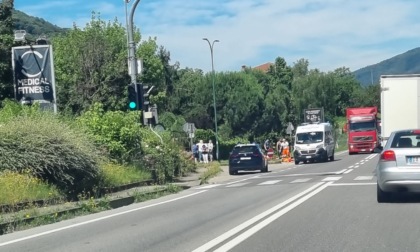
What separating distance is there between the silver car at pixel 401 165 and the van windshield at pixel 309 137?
30209 millimetres

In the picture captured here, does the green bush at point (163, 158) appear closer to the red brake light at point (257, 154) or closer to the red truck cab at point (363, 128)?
the red brake light at point (257, 154)

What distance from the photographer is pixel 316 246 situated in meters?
10.6

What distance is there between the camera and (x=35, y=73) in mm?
27609

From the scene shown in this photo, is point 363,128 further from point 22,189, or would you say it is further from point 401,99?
point 22,189

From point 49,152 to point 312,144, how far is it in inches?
1116

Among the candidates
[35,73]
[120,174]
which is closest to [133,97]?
[120,174]

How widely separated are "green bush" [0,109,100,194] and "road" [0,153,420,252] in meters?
2.19

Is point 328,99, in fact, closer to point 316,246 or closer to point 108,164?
point 108,164

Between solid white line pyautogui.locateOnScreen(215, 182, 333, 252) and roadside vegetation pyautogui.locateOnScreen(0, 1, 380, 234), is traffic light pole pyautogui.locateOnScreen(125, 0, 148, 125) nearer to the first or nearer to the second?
roadside vegetation pyautogui.locateOnScreen(0, 1, 380, 234)

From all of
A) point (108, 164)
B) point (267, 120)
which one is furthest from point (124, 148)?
point (267, 120)

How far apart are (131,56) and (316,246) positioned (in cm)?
1514

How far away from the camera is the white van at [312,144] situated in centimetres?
4562

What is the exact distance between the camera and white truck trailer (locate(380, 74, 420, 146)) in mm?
27234

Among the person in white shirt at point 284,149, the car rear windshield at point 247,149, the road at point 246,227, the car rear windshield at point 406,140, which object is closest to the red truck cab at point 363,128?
the person in white shirt at point 284,149
